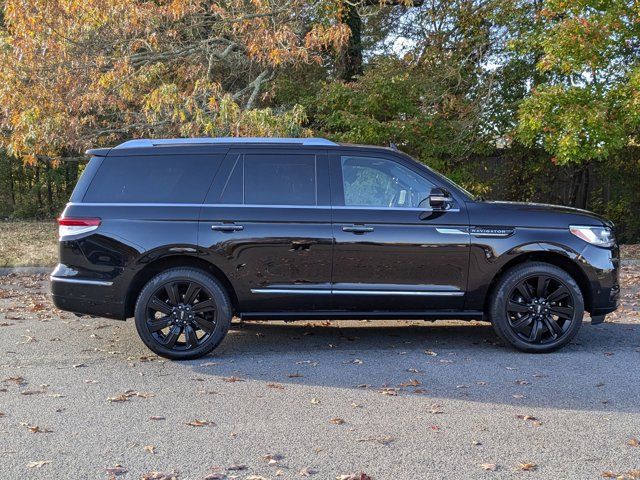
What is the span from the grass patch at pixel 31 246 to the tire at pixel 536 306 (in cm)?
760

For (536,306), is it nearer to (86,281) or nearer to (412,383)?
(412,383)

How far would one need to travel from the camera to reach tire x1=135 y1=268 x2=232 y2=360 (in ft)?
21.0

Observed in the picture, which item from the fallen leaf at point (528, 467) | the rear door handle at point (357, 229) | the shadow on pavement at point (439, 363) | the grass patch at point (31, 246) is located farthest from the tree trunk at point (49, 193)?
the fallen leaf at point (528, 467)

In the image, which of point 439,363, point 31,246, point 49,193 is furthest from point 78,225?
point 49,193

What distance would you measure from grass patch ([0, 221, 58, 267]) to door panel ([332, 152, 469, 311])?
747 centimetres

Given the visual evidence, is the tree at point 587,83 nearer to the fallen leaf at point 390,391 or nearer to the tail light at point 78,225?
the fallen leaf at point 390,391

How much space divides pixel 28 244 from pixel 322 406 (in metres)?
11.2

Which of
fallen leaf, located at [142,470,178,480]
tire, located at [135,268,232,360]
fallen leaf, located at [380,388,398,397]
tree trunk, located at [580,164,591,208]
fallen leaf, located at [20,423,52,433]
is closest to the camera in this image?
fallen leaf, located at [142,470,178,480]

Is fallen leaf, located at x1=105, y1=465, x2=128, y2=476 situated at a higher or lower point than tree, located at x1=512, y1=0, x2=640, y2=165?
lower

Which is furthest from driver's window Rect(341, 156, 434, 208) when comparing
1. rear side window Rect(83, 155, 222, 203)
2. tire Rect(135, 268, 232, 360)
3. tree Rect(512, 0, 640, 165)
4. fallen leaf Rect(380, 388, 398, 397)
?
tree Rect(512, 0, 640, 165)

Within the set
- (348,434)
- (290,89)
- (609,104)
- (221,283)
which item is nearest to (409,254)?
(221,283)

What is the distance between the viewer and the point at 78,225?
647 centimetres

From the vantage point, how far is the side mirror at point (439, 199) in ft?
21.1

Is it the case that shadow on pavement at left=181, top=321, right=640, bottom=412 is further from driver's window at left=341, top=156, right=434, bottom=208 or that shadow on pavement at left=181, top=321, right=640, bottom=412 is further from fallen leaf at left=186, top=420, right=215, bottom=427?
driver's window at left=341, top=156, right=434, bottom=208
